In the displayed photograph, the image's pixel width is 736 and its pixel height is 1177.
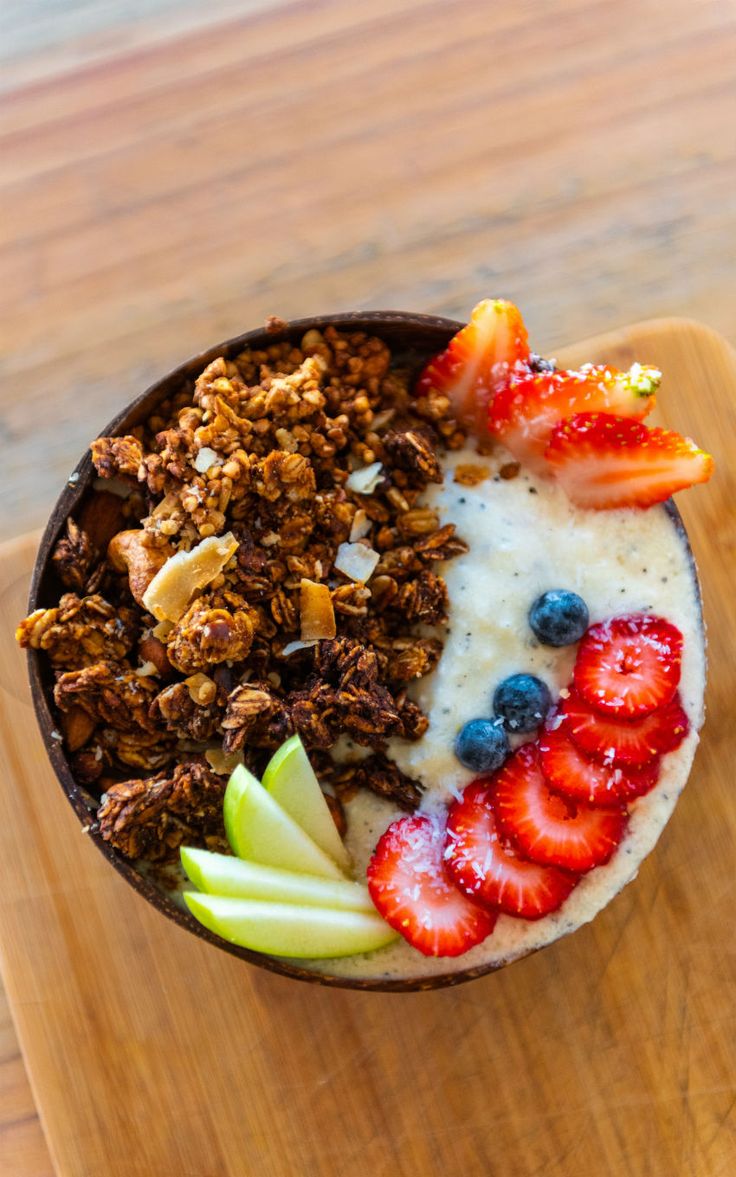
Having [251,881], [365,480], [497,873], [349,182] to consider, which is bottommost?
[497,873]

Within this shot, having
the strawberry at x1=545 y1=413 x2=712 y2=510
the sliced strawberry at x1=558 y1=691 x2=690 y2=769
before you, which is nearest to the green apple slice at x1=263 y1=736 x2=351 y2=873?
the sliced strawberry at x1=558 y1=691 x2=690 y2=769

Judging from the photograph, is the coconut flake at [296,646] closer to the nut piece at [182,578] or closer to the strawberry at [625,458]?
the nut piece at [182,578]

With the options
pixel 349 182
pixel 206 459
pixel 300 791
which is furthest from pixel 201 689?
pixel 349 182

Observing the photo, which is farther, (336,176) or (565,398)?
(336,176)

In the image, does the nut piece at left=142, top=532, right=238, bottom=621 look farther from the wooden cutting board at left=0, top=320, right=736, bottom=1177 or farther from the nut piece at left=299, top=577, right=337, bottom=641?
the wooden cutting board at left=0, top=320, right=736, bottom=1177

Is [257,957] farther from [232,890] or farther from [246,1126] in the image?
[246,1126]

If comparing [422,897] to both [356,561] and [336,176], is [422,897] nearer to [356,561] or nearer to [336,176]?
[356,561]

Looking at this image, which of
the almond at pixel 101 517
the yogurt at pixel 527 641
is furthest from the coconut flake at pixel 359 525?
the almond at pixel 101 517
